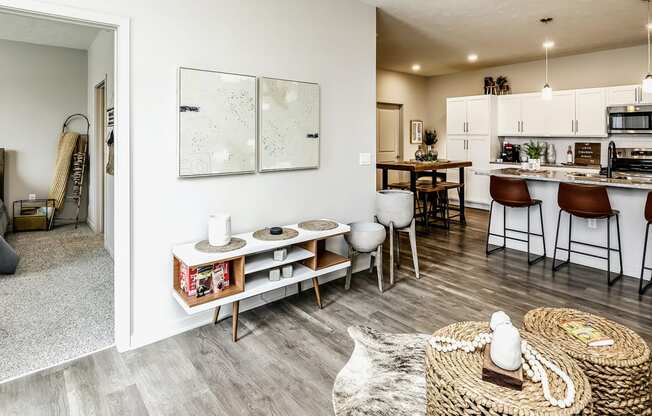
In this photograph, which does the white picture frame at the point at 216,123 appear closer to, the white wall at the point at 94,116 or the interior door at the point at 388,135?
the white wall at the point at 94,116

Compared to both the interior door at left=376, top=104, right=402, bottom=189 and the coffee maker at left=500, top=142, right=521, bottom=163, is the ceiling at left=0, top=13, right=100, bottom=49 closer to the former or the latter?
the interior door at left=376, top=104, right=402, bottom=189

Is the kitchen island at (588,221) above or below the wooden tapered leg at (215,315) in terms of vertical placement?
above

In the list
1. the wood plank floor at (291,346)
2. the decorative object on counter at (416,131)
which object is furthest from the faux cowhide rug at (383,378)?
the decorative object on counter at (416,131)

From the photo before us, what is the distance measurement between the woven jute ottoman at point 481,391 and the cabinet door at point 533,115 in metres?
6.22

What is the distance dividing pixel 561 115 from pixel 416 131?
9.64 ft

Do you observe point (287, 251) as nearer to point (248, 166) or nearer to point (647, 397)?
point (248, 166)

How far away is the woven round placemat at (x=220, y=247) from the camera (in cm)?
261

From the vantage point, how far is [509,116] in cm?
729

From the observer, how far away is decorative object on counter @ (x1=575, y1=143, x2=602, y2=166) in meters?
6.42

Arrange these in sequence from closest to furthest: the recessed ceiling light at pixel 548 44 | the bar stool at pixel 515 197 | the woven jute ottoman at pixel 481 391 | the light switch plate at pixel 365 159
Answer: the woven jute ottoman at pixel 481 391
the light switch plate at pixel 365 159
the bar stool at pixel 515 197
the recessed ceiling light at pixel 548 44

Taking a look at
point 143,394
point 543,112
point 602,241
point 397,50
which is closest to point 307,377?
point 143,394

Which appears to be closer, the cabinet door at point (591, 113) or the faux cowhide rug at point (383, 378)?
the faux cowhide rug at point (383, 378)

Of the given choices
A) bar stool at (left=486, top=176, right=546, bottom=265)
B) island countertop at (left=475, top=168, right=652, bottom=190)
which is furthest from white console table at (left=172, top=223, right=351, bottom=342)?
island countertop at (left=475, top=168, right=652, bottom=190)

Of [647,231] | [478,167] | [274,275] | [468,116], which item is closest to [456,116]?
[468,116]
